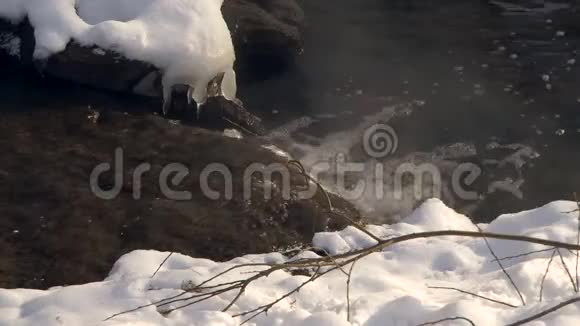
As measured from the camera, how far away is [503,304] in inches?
116

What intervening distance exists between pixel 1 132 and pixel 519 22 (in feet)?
16.6

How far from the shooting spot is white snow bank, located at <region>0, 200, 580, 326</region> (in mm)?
2797

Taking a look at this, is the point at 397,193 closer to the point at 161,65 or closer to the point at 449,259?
the point at 449,259

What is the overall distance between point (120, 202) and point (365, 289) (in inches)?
67.5

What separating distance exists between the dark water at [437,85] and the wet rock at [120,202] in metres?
0.42

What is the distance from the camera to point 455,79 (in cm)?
599

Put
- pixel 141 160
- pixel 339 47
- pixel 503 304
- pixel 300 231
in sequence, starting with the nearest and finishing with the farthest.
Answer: pixel 503 304, pixel 300 231, pixel 141 160, pixel 339 47

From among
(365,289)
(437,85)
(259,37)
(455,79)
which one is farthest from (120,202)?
(455,79)

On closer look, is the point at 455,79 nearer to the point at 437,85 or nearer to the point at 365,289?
the point at 437,85

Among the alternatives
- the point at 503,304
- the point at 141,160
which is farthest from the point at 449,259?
the point at 141,160

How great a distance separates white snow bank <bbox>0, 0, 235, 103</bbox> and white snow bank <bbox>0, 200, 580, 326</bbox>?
1.95 meters

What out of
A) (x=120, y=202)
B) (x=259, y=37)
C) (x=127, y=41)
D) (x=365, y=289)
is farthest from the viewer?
(x=259, y=37)

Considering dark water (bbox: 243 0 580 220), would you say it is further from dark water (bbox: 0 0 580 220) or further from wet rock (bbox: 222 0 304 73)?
wet rock (bbox: 222 0 304 73)

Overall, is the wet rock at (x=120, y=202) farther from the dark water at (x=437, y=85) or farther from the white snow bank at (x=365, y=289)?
the dark water at (x=437, y=85)
